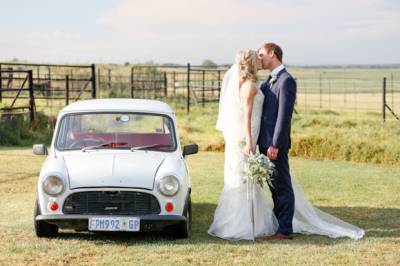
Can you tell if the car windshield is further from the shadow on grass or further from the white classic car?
the shadow on grass

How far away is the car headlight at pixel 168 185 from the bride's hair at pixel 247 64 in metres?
1.46

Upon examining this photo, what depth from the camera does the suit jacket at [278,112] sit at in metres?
8.98

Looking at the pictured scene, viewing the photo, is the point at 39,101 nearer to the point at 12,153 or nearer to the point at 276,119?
the point at 12,153

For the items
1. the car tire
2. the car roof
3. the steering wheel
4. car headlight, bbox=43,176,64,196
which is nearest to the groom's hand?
the car tire

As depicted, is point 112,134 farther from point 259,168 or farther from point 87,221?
point 259,168

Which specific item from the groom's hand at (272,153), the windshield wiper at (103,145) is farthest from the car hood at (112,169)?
the groom's hand at (272,153)

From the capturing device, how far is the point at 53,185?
8.74 m

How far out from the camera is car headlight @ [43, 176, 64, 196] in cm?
868

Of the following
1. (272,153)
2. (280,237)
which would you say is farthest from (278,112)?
(280,237)

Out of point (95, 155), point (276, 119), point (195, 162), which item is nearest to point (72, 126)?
point (95, 155)

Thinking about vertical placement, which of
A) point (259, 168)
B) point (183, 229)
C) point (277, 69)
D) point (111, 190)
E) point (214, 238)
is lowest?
point (214, 238)

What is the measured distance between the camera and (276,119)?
→ 9203 millimetres

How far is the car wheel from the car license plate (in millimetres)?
658

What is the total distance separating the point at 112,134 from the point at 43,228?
1605 mm
